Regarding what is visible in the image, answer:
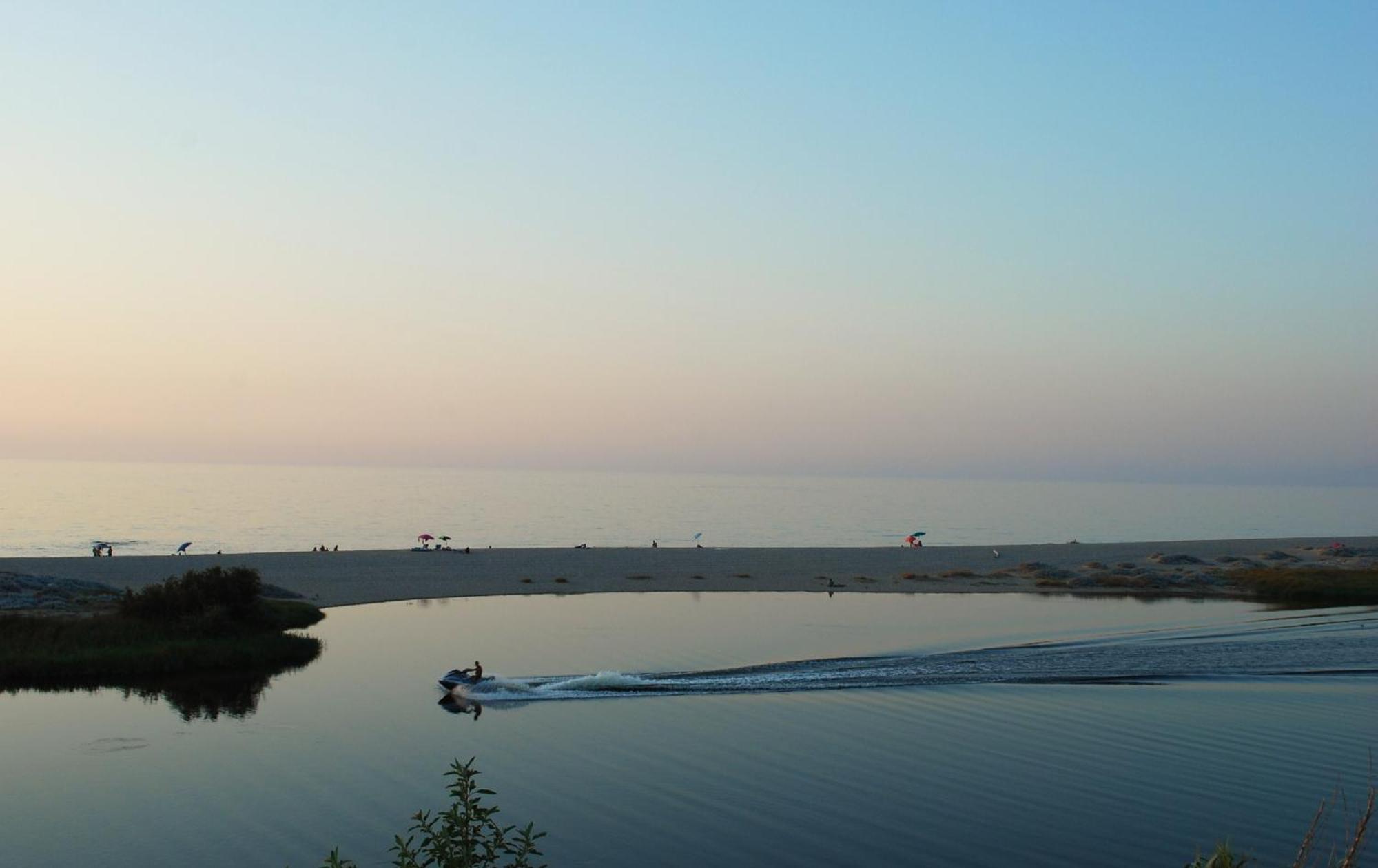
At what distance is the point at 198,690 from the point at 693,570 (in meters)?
40.9

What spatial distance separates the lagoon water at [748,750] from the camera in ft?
61.4

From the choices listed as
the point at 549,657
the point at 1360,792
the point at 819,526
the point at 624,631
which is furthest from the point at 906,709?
the point at 819,526

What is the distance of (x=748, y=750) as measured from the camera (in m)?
24.8

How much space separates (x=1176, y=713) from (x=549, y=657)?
1961 centimetres

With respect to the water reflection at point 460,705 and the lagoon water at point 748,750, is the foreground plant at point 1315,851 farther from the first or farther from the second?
the water reflection at point 460,705

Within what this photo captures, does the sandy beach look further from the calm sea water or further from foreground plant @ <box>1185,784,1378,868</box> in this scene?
foreground plant @ <box>1185,784,1378,868</box>

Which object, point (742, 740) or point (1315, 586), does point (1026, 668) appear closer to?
point (742, 740)

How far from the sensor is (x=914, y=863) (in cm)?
1730

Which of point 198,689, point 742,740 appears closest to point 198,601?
point 198,689

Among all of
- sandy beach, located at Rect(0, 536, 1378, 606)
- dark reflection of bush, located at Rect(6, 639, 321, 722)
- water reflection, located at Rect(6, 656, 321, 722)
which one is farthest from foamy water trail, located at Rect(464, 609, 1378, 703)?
sandy beach, located at Rect(0, 536, 1378, 606)

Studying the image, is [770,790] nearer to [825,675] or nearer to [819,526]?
[825,675]

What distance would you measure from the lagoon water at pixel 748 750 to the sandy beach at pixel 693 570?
60.9ft

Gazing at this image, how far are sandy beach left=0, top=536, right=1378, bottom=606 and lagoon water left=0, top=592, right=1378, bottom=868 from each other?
60.9 ft

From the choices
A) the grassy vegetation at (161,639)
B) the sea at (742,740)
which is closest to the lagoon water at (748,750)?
the sea at (742,740)
